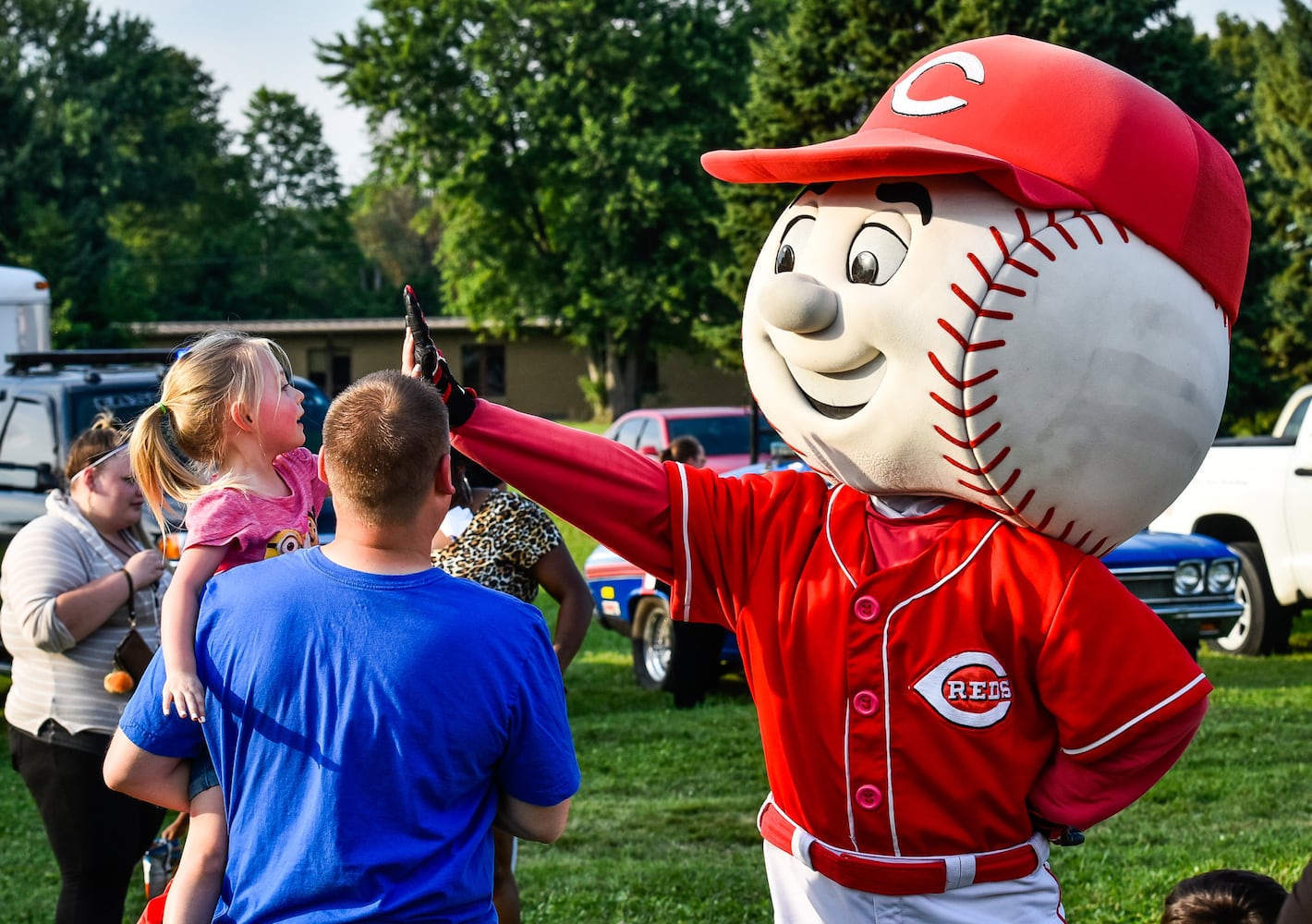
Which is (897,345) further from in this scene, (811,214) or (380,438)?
(380,438)

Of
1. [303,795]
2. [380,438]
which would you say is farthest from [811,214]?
[303,795]

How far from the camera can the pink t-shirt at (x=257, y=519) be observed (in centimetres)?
288

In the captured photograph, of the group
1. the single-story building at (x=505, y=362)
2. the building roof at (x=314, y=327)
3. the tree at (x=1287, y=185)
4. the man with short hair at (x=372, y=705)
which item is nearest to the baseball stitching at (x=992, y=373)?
the man with short hair at (x=372, y=705)

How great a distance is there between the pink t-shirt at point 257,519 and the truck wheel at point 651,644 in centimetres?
633

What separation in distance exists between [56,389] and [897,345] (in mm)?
7168

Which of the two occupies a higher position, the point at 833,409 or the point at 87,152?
the point at 87,152

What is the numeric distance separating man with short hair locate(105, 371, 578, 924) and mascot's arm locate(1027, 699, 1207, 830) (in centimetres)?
98

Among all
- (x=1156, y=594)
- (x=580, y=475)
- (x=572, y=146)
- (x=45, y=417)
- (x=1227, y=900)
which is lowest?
(x=1156, y=594)

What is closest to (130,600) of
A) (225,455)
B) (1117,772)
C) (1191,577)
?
(225,455)

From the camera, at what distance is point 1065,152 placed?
102 inches

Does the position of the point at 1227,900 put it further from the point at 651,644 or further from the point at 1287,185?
the point at 1287,185

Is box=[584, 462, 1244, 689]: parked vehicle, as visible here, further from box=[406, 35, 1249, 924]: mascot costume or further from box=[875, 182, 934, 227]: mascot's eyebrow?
box=[875, 182, 934, 227]: mascot's eyebrow

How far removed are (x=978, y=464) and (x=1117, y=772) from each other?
0.64m

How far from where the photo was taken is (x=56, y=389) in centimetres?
841
